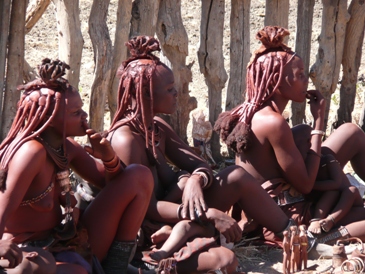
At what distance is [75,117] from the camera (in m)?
4.06

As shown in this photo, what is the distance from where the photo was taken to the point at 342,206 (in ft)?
17.6

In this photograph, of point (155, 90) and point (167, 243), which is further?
point (155, 90)

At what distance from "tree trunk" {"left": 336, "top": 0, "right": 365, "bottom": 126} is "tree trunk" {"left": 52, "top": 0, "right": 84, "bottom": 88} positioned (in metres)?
3.20

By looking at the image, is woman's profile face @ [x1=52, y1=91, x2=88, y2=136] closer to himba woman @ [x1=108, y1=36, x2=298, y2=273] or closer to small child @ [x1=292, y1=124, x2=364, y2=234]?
himba woman @ [x1=108, y1=36, x2=298, y2=273]

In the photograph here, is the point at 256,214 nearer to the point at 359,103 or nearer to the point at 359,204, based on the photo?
the point at 359,204

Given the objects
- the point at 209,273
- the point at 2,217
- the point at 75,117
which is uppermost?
the point at 75,117

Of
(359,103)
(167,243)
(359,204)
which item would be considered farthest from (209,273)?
(359,103)

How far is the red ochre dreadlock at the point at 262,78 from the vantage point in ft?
17.4

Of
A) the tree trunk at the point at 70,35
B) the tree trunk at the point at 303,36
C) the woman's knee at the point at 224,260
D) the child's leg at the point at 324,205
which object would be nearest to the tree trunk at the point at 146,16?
the tree trunk at the point at 70,35

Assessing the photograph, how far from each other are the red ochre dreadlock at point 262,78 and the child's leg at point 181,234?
2.48ft

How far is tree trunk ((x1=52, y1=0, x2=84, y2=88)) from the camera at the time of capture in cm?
643

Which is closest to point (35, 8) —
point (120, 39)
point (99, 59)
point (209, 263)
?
point (120, 39)

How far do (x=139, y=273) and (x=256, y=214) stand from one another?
106 centimetres

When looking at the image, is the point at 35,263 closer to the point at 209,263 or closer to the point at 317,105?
the point at 209,263
